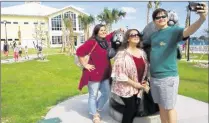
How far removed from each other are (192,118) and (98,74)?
174cm

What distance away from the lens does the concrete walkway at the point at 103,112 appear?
4195 mm

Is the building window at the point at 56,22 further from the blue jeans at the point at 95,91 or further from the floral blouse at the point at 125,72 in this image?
the floral blouse at the point at 125,72

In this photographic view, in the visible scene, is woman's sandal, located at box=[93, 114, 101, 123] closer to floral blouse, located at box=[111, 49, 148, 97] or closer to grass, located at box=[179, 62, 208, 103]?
floral blouse, located at box=[111, 49, 148, 97]

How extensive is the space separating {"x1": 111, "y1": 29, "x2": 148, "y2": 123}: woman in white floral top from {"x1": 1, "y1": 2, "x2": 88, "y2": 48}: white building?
3521 cm

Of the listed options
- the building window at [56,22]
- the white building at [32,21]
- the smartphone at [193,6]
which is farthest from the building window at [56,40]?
the smartphone at [193,6]

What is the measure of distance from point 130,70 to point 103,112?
146cm

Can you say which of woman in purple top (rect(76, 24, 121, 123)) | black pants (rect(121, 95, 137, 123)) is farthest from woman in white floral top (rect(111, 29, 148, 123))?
woman in purple top (rect(76, 24, 121, 123))

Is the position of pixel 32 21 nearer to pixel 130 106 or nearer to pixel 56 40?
pixel 56 40

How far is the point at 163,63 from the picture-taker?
112 inches

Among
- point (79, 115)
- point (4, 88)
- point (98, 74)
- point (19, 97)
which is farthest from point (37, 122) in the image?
point (4, 88)

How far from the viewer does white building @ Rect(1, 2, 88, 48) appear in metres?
37.9

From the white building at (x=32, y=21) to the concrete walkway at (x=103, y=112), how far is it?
3355 centimetres

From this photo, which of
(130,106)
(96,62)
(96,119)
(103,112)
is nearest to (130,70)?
(130,106)

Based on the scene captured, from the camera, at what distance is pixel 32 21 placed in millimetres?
39906
